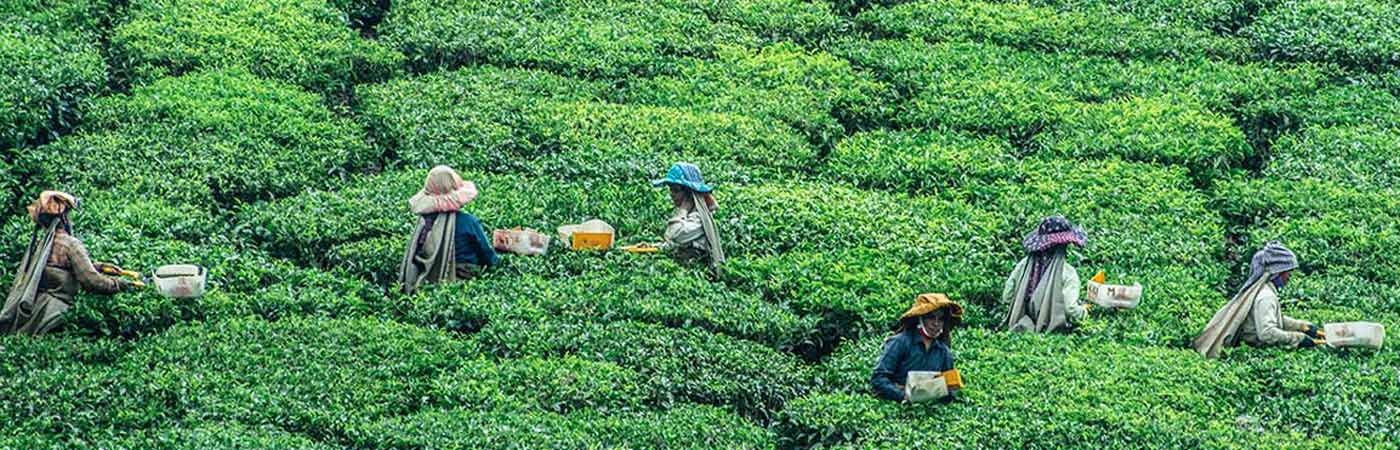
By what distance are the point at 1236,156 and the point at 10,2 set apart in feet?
47.1

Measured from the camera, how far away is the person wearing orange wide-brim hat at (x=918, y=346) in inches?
721

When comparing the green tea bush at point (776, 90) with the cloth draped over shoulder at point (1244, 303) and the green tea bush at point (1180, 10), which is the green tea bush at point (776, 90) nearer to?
the green tea bush at point (1180, 10)

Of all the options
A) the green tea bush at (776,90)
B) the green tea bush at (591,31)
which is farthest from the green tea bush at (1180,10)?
the green tea bush at (776,90)

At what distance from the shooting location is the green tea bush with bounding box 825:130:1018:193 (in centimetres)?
2475

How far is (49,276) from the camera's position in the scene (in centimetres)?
1931

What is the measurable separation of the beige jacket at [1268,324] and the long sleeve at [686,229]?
15.9 feet

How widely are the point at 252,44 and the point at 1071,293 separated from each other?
1151 cm

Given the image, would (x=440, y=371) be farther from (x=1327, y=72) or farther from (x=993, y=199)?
(x=1327, y=72)

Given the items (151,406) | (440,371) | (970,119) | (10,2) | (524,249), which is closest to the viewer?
(151,406)

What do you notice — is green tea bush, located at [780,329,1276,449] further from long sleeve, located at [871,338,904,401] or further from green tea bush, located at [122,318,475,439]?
green tea bush, located at [122,318,475,439]

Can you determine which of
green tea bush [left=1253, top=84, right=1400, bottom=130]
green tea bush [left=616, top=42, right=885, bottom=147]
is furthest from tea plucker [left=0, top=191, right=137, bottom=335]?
green tea bush [left=1253, top=84, right=1400, bottom=130]

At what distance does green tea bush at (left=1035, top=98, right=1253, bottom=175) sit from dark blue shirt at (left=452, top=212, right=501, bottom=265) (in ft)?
23.7

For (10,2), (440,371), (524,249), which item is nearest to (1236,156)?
(524,249)

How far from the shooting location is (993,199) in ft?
79.5
